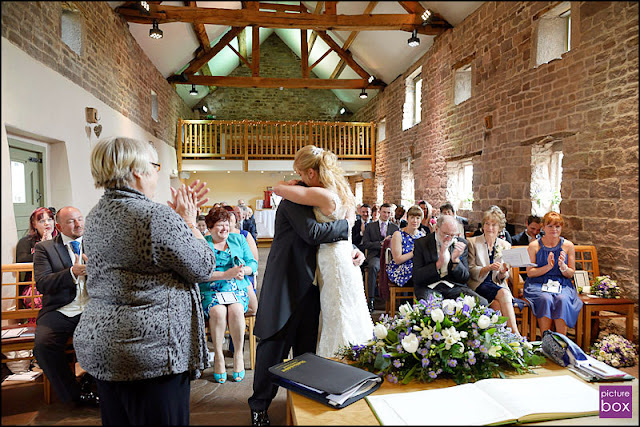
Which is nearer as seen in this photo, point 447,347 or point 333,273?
point 447,347

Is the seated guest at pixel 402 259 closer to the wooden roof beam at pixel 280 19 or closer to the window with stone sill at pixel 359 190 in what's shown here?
the wooden roof beam at pixel 280 19

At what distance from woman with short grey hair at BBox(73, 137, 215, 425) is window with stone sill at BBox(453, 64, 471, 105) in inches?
272

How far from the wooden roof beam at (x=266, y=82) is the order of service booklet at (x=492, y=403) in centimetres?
1019

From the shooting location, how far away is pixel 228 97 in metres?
15.1

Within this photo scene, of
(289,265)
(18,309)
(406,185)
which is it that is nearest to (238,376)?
(289,265)

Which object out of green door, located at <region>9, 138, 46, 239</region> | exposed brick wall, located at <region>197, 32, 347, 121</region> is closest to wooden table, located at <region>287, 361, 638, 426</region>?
green door, located at <region>9, 138, 46, 239</region>

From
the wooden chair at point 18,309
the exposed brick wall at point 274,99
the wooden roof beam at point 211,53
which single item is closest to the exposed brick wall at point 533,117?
the wooden chair at point 18,309

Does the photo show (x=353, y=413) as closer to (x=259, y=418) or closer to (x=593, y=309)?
(x=259, y=418)

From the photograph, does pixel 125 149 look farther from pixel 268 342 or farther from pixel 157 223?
pixel 268 342

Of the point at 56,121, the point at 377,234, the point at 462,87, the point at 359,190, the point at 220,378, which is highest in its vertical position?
the point at 462,87

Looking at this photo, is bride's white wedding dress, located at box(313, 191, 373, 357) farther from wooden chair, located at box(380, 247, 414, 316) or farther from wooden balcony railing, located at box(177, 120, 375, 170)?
wooden balcony railing, located at box(177, 120, 375, 170)

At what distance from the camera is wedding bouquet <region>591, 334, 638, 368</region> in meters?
1.28

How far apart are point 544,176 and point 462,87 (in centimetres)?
275

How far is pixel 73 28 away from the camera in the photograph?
522cm
